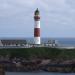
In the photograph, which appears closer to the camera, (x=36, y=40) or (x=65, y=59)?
(x=36, y=40)

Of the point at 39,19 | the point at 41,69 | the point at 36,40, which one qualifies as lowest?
the point at 41,69

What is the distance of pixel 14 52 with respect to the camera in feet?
99.0

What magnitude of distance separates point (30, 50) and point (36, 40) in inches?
102

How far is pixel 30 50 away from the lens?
29.4 metres

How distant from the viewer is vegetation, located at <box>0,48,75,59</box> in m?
29.3

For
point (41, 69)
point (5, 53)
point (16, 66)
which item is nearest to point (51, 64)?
point (41, 69)

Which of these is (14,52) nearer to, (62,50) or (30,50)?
(30,50)

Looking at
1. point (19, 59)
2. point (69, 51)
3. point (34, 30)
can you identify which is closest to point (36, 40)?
point (34, 30)

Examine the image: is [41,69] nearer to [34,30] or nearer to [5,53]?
[34,30]

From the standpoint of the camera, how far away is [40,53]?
98.8ft

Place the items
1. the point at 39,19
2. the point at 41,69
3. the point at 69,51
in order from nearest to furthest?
the point at 41,69, the point at 39,19, the point at 69,51

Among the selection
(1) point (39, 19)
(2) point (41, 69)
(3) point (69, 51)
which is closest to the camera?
(2) point (41, 69)

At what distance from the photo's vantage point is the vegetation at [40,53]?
29312mm

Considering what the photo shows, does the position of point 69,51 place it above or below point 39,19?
below
